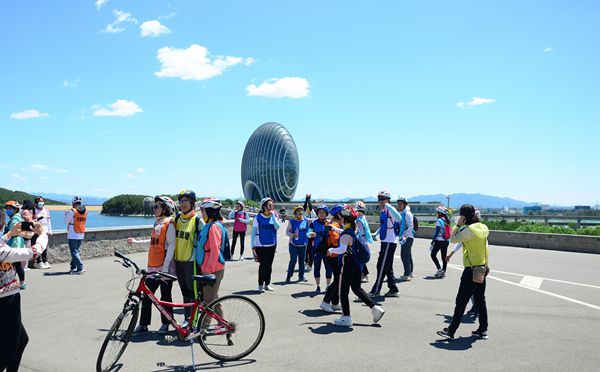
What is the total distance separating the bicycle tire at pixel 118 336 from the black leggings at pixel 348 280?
9.89 feet

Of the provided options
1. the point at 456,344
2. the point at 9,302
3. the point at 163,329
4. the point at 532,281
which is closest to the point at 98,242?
the point at 163,329

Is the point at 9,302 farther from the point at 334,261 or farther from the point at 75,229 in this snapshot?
the point at 75,229

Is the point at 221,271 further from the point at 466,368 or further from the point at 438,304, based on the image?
the point at 438,304

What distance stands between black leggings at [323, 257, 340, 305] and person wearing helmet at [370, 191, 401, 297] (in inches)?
56.3

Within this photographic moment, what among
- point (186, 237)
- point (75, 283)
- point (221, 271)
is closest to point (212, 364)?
point (221, 271)

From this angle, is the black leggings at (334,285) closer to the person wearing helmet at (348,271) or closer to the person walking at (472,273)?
the person wearing helmet at (348,271)

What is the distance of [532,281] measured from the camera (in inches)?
413

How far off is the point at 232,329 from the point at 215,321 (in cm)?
22

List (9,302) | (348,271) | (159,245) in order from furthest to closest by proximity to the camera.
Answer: (348,271) → (159,245) → (9,302)

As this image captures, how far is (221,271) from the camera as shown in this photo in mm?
5742

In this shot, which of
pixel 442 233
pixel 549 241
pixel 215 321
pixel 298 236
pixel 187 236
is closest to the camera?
pixel 215 321

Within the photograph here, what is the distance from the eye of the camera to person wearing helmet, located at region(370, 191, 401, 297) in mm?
8733

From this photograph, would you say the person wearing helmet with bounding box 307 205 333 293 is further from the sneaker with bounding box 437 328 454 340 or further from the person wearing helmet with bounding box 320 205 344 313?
the sneaker with bounding box 437 328 454 340

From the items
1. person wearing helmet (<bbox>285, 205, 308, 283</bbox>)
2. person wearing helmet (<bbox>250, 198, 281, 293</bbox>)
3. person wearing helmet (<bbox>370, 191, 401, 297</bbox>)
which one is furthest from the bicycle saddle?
person wearing helmet (<bbox>285, 205, 308, 283</bbox>)
